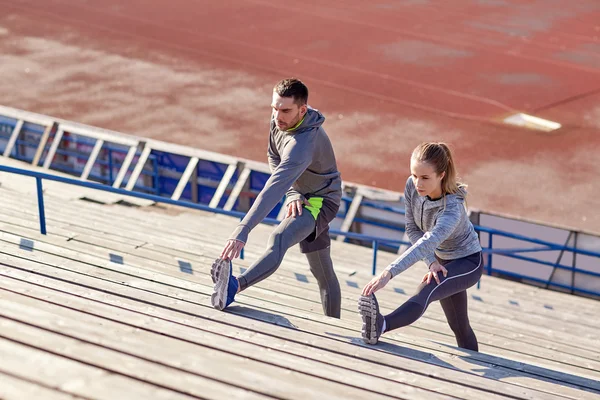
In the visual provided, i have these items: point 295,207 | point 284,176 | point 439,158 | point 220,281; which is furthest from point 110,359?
point 439,158

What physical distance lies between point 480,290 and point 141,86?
44.3 feet

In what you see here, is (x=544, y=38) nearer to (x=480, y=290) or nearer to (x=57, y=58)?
(x=57, y=58)

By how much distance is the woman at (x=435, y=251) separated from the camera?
5.48 m

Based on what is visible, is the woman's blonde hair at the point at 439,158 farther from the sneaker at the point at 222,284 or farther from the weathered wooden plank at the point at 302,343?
the sneaker at the point at 222,284

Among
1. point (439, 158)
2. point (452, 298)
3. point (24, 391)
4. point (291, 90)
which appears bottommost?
point (452, 298)

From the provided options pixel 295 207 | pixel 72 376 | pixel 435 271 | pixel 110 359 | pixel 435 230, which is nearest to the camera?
pixel 72 376

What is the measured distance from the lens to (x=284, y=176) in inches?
234

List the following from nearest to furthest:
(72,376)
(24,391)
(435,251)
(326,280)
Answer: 1. (24,391)
2. (72,376)
3. (435,251)
4. (326,280)

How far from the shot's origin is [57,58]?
79.3 ft

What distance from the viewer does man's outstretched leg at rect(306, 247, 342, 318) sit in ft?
21.6

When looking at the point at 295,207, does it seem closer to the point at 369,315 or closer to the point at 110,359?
the point at 369,315

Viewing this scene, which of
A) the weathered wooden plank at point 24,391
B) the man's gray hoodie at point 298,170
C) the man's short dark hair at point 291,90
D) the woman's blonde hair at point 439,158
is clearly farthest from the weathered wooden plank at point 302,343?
the man's short dark hair at point 291,90

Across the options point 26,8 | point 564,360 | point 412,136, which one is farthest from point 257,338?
point 26,8

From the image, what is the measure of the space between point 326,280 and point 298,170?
1107 millimetres
